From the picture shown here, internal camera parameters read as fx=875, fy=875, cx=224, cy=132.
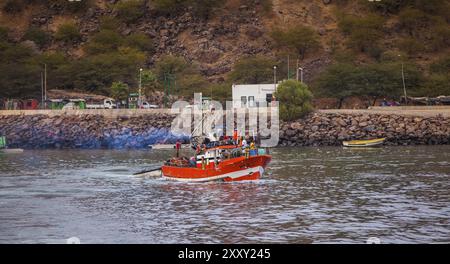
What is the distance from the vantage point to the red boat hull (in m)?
66.2

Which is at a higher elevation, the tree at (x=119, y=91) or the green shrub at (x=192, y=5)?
the green shrub at (x=192, y=5)

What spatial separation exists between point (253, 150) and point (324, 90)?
78086 mm

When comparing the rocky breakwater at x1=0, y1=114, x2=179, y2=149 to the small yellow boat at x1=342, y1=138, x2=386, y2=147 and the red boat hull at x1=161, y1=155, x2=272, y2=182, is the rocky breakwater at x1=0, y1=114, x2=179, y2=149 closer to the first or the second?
the small yellow boat at x1=342, y1=138, x2=386, y2=147

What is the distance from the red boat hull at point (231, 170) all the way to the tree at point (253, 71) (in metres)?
86.8

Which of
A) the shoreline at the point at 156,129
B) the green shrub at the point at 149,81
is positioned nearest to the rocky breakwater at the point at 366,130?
the shoreline at the point at 156,129

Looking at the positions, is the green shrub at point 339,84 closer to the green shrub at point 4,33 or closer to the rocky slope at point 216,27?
the rocky slope at point 216,27

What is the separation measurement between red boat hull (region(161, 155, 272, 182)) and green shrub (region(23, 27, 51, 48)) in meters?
126

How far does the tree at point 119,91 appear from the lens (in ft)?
479

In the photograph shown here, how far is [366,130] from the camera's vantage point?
11819cm

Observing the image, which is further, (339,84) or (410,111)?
(339,84)

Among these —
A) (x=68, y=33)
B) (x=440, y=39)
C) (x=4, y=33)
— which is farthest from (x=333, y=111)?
(x=4, y=33)

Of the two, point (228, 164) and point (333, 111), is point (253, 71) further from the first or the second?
point (228, 164)

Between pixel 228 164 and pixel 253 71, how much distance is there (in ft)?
292
